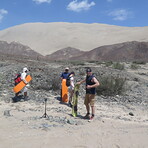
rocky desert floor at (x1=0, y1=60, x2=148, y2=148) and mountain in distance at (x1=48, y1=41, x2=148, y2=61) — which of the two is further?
mountain in distance at (x1=48, y1=41, x2=148, y2=61)

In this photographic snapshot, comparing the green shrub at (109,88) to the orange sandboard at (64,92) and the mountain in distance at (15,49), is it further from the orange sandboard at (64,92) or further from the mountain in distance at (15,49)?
the mountain in distance at (15,49)

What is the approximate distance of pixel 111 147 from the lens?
469 centimetres

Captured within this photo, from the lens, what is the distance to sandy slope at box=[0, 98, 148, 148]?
4664 mm

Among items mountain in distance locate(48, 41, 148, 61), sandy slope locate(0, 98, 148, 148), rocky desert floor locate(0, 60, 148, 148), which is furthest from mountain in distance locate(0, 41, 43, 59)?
sandy slope locate(0, 98, 148, 148)

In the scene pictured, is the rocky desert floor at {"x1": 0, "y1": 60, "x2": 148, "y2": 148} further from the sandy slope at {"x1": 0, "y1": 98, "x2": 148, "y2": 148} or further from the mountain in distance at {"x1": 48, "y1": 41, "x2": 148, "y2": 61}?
the mountain in distance at {"x1": 48, "y1": 41, "x2": 148, "y2": 61}

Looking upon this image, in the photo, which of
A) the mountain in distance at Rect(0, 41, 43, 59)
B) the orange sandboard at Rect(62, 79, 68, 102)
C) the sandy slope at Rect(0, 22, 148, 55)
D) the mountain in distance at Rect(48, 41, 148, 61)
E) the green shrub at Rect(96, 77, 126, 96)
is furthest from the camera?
the sandy slope at Rect(0, 22, 148, 55)

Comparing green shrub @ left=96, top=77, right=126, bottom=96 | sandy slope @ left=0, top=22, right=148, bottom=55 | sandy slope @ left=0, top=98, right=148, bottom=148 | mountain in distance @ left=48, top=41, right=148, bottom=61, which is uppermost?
sandy slope @ left=0, top=22, right=148, bottom=55

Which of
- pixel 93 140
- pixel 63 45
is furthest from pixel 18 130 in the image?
pixel 63 45

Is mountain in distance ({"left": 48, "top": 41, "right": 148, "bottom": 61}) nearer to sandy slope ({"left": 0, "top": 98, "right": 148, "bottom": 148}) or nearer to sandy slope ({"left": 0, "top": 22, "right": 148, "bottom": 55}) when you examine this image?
sandy slope ({"left": 0, "top": 22, "right": 148, "bottom": 55})

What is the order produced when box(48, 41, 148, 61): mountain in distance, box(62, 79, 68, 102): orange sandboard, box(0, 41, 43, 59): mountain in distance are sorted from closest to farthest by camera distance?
box(62, 79, 68, 102): orange sandboard
box(48, 41, 148, 61): mountain in distance
box(0, 41, 43, 59): mountain in distance

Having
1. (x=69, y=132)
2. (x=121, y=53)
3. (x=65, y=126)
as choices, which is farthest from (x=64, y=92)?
(x=121, y=53)

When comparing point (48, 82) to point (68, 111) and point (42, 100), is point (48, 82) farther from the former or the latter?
point (68, 111)

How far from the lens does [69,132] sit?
523cm

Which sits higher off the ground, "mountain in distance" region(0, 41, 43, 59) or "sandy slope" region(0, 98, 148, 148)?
"mountain in distance" region(0, 41, 43, 59)
